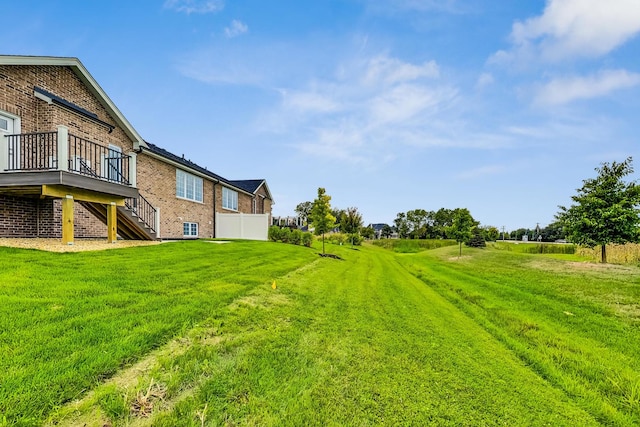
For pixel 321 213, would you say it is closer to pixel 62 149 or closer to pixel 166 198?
pixel 166 198

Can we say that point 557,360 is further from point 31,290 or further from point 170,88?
point 170,88

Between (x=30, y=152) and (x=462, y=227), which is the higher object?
(x=30, y=152)

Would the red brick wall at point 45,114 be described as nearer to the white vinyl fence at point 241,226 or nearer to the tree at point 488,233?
the white vinyl fence at point 241,226

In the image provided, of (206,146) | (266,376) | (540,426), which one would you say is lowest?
(540,426)

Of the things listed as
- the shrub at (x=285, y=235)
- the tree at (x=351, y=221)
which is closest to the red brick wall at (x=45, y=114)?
the shrub at (x=285, y=235)

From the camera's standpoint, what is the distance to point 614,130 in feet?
48.0

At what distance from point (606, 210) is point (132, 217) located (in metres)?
22.9

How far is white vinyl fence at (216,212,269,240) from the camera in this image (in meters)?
23.3

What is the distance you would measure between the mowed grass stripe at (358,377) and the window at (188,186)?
51.4 ft

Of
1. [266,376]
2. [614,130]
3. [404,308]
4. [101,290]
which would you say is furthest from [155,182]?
[614,130]

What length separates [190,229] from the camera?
65.4ft

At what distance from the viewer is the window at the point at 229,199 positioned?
81.7 feet

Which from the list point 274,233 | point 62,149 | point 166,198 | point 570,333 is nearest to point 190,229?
point 166,198

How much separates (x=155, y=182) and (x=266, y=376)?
1630 centimetres
